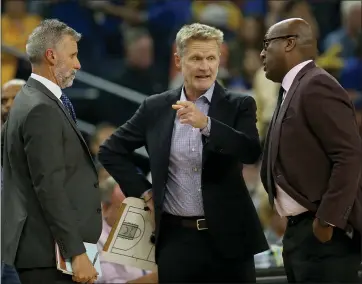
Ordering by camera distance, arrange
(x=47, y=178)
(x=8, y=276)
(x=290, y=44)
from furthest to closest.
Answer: (x=8, y=276) < (x=290, y=44) < (x=47, y=178)

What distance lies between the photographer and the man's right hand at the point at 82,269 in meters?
3.24

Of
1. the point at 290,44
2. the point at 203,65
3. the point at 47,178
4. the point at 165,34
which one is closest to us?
the point at 47,178

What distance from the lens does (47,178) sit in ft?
10.5

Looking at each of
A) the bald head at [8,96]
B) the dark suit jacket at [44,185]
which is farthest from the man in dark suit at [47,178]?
the bald head at [8,96]

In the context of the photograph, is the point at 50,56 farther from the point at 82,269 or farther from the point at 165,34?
the point at 165,34

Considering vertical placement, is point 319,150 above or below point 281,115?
below

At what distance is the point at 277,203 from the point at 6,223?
3.56ft

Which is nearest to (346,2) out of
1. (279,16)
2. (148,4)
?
(279,16)

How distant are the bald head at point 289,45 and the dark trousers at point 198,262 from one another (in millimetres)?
792

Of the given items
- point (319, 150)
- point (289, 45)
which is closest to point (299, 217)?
point (319, 150)

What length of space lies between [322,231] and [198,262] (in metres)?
0.68

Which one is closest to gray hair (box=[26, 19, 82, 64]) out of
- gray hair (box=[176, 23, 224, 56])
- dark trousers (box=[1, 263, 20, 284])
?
gray hair (box=[176, 23, 224, 56])

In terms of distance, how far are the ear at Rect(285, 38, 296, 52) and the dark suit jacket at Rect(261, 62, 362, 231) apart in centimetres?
13

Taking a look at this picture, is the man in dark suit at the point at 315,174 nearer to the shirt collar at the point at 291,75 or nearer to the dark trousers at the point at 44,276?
the shirt collar at the point at 291,75
